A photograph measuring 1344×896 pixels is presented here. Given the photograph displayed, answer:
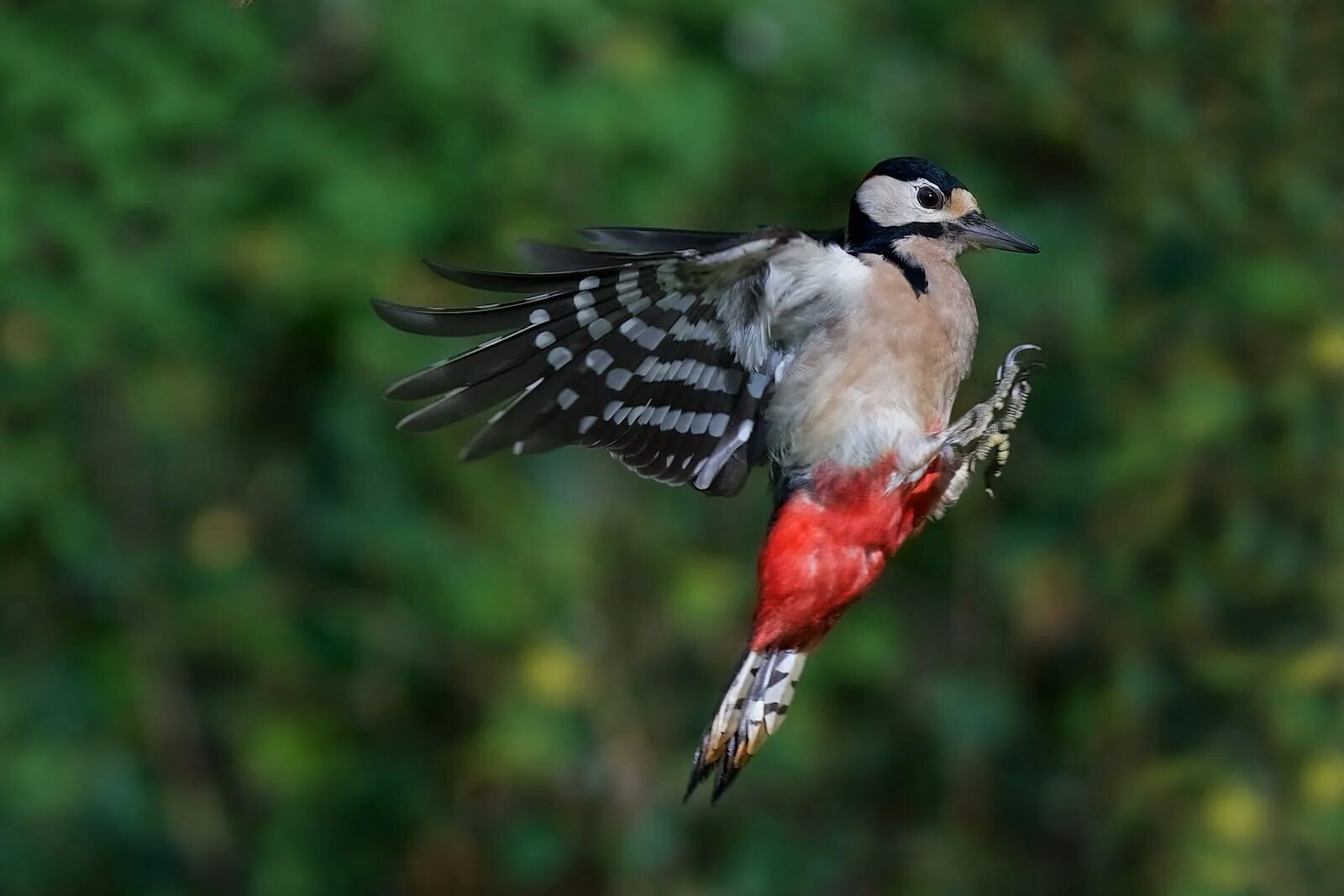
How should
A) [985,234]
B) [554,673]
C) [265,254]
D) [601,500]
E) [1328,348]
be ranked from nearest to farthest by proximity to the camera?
[985,234], [1328,348], [554,673], [601,500], [265,254]

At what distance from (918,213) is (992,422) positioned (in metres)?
0.37

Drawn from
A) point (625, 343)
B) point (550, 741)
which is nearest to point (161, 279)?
point (550, 741)

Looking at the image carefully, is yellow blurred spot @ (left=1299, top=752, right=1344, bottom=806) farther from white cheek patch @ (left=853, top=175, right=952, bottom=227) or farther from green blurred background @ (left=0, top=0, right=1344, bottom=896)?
white cheek patch @ (left=853, top=175, right=952, bottom=227)

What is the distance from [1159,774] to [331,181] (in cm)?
→ 271

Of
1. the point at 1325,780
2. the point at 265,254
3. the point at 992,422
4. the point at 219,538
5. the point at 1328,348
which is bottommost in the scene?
the point at 219,538

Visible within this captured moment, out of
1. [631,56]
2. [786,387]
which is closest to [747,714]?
[786,387]

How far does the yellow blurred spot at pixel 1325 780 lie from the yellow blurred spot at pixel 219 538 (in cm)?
293

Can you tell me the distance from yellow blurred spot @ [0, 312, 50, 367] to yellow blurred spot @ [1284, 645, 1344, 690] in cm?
353

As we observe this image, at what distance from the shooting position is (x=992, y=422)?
2.57 meters

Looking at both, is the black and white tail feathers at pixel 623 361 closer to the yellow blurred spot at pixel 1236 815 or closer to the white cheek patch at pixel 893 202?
the white cheek patch at pixel 893 202

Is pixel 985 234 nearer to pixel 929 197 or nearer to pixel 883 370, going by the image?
pixel 929 197

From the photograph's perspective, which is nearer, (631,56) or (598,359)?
(598,359)

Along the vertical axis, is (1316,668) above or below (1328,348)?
below

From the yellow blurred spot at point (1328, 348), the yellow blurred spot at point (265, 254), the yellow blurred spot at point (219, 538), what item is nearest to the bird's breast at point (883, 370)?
the yellow blurred spot at point (1328, 348)
